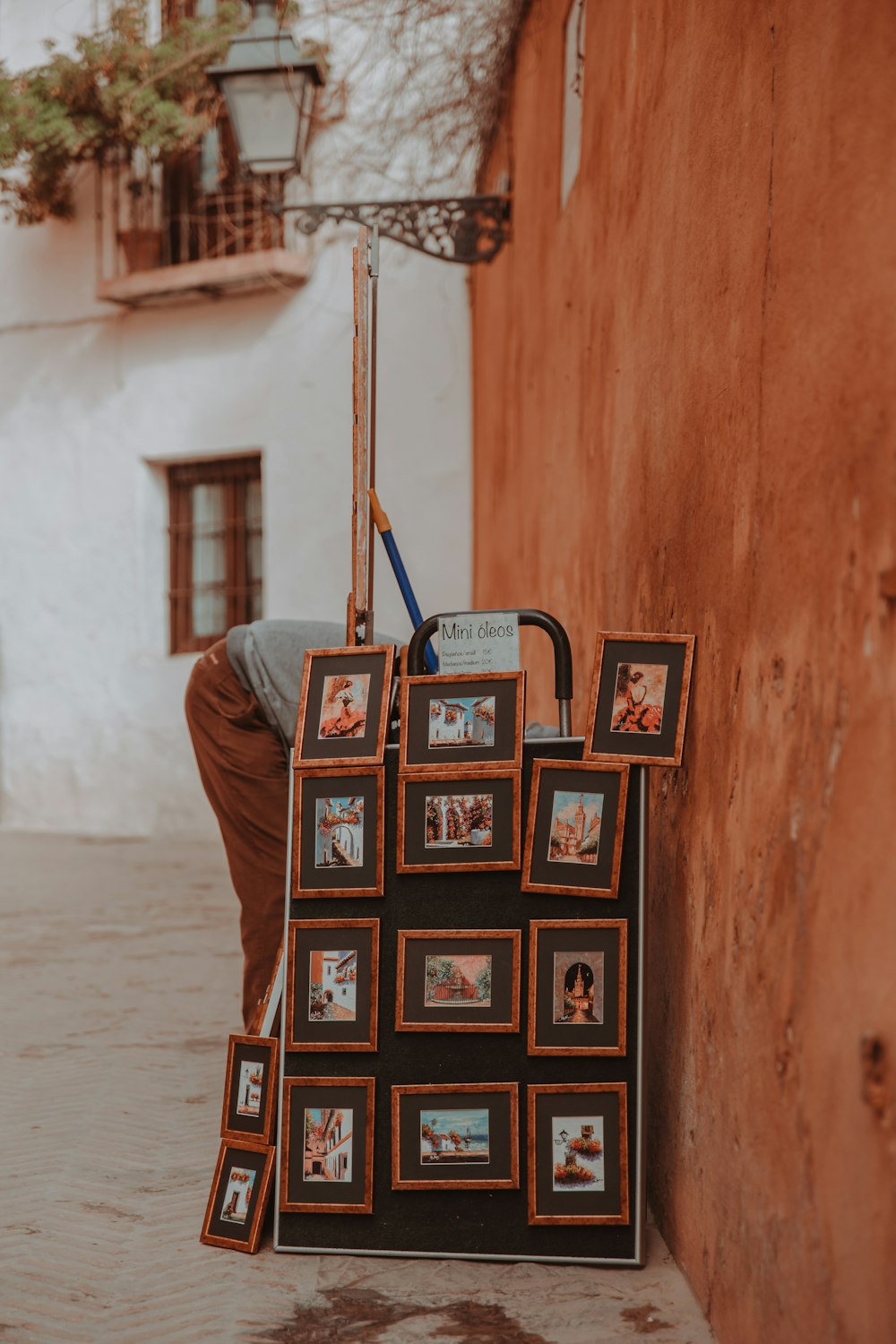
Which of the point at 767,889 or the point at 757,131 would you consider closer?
the point at 767,889

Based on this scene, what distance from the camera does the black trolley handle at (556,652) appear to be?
3.10 m

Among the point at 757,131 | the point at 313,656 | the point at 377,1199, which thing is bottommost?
the point at 377,1199

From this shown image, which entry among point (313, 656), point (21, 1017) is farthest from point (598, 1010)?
point (21, 1017)

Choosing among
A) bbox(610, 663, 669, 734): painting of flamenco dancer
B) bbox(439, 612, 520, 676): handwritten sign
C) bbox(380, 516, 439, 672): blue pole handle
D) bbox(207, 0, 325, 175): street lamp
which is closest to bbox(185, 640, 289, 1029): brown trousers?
bbox(380, 516, 439, 672): blue pole handle

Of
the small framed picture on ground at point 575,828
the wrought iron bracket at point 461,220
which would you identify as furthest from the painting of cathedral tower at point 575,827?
the wrought iron bracket at point 461,220

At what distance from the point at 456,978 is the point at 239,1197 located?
2.13 feet

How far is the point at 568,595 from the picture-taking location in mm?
4914

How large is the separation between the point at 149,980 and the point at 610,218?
3.43 meters

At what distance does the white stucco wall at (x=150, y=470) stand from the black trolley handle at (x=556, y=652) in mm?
6773

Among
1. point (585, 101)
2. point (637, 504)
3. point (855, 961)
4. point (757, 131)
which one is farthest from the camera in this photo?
point (585, 101)

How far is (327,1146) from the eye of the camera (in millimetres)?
2881

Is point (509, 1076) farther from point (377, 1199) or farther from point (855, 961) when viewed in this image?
point (855, 961)

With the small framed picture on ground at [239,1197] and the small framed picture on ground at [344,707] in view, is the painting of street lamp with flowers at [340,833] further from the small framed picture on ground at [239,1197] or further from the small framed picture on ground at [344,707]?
the small framed picture on ground at [239,1197]

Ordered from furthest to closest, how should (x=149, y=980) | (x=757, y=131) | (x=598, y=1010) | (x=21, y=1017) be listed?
(x=149, y=980)
(x=21, y=1017)
(x=598, y=1010)
(x=757, y=131)
